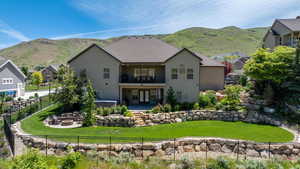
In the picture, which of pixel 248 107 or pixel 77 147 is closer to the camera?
pixel 77 147

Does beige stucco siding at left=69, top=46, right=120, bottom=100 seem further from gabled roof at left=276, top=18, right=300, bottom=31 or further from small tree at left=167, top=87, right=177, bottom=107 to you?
gabled roof at left=276, top=18, right=300, bottom=31

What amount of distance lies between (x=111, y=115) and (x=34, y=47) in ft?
584

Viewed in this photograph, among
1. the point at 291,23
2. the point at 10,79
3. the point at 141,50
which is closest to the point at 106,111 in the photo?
the point at 141,50

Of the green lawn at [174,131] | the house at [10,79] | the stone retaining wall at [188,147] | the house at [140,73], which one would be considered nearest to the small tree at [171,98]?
the house at [140,73]

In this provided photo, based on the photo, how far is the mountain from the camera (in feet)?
408

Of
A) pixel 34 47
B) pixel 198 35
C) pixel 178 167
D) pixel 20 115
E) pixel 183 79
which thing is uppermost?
pixel 198 35

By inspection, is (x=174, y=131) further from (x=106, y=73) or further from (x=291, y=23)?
(x=291, y=23)

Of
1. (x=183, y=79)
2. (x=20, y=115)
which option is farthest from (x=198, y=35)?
(x=20, y=115)

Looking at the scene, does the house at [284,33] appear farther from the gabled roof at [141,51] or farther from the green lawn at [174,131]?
the green lawn at [174,131]

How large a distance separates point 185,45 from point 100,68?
11815 centimetres

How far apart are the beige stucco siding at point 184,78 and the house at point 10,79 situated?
27450 mm

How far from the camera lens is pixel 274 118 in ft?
53.8

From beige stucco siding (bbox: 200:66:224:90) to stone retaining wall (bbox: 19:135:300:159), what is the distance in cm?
1626

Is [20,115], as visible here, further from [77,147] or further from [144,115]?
[144,115]
